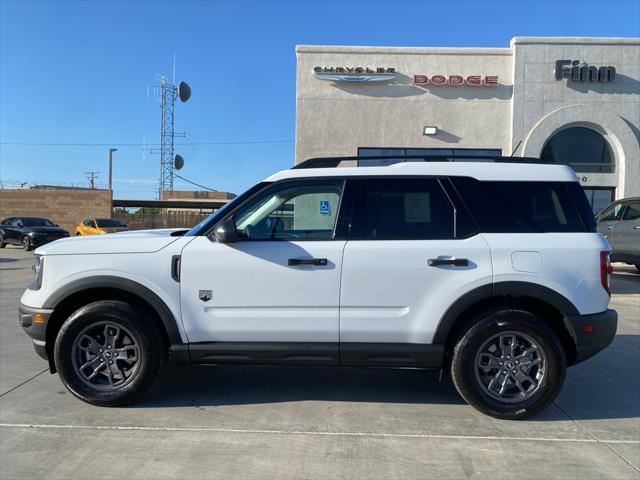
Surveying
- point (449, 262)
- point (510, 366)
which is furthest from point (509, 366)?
point (449, 262)

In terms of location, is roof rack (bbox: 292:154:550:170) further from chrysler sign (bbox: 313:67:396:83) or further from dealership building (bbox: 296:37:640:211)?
chrysler sign (bbox: 313:67:396:83)

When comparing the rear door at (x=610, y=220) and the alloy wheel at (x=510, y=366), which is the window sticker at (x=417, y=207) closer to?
the alloy wheel at (x=510, y=366)

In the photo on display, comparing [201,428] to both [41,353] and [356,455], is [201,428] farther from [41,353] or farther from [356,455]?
[41,353]

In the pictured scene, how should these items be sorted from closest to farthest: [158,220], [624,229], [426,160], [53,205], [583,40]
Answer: [426,160], [624,229], [583,40], [53,205], [158,220]

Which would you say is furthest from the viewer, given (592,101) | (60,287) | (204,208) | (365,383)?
(204,208)

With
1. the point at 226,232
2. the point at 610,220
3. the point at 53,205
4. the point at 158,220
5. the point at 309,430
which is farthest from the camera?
the point at 158,220

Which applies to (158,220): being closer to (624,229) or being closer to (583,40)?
(583,40)

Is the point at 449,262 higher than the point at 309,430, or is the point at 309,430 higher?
the point at 449,262

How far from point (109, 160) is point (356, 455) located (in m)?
44.8

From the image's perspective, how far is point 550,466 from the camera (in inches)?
130

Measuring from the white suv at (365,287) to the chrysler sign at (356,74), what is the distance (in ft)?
43.3

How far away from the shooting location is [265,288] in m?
3.99

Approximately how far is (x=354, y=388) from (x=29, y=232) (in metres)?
22.1

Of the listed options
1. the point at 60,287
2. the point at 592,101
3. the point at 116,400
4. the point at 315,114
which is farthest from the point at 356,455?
the point at 592,101
